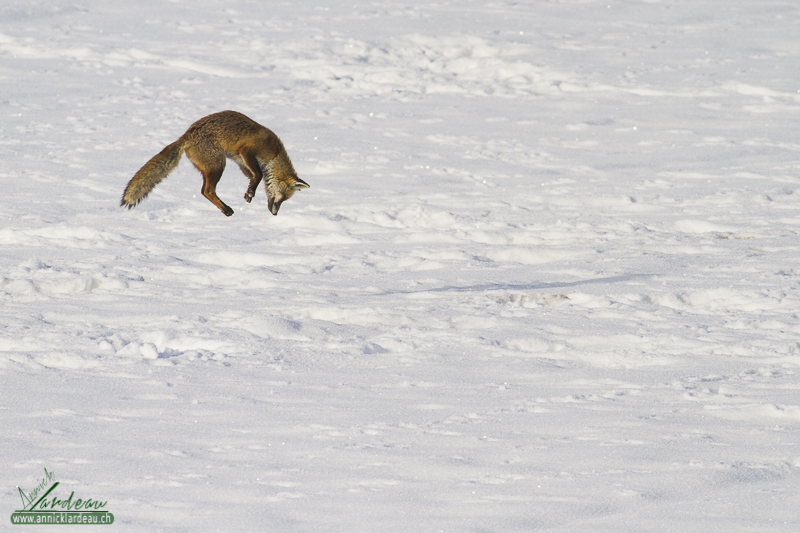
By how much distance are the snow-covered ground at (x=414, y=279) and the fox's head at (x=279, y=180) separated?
0.92 meters

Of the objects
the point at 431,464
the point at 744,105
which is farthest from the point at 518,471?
the point at 744,105

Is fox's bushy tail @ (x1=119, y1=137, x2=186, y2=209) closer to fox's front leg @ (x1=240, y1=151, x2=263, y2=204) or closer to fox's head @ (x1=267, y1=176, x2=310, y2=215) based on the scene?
fox's front leg @ (x1=240, y1=151, x2=263, y2=204)

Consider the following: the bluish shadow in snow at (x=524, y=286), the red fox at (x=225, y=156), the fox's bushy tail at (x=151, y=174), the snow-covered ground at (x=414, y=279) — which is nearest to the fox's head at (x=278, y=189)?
the red fox at (x=225, y=156)

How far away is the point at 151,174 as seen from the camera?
21.5ft

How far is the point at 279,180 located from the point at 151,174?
883mm

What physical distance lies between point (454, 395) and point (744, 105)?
11.8 m

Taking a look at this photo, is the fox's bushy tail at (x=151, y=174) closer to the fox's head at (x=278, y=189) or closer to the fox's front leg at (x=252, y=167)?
the fox's front leg at (x=252, y=167)

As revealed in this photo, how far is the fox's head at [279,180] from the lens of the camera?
6582 millimetres

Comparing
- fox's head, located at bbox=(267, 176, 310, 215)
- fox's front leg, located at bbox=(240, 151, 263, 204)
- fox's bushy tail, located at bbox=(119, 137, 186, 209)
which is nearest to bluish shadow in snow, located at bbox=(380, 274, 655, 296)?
fox's head, located at bbox=(267, 176, 310, 215)

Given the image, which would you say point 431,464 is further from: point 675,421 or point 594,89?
point 594,89

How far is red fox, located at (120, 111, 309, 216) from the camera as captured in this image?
20.8 ft

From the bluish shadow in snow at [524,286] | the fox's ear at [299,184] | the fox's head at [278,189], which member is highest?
the fox's ear at [299,184]

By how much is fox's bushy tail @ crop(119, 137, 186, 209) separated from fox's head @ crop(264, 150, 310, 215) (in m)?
0.63

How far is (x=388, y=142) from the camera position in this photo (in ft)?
44.6
